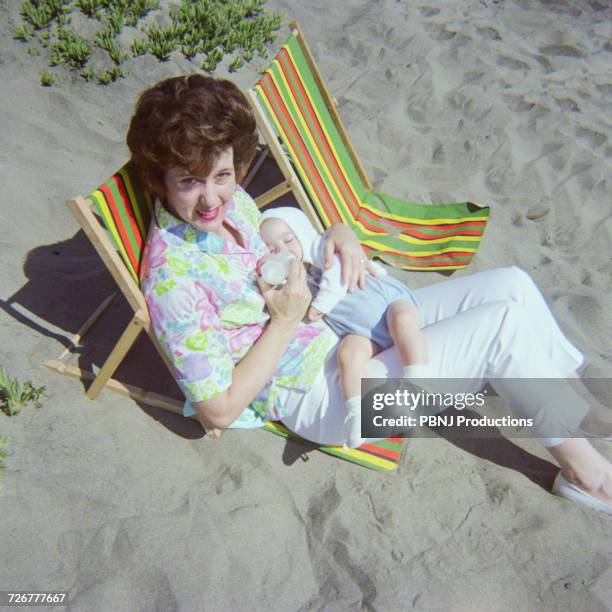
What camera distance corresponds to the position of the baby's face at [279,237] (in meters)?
2.67

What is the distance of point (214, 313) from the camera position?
2166 millimetres

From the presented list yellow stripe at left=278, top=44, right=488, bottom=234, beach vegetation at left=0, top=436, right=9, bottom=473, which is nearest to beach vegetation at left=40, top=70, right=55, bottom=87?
yellow stripe at left=278, top=44, right=488, bottom=234

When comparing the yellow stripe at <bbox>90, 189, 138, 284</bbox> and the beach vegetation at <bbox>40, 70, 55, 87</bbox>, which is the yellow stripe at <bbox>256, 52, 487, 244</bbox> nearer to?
the yellow stripe at <bbox>90, 189, 138, 284</bbox>

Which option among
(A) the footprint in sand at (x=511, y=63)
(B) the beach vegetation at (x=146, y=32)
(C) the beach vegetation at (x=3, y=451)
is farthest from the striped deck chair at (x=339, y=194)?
(A) the footprint in sand at (x=511, y=63)

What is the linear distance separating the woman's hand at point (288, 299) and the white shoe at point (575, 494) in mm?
1234

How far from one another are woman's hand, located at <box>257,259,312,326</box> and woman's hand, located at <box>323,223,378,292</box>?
0.26 m

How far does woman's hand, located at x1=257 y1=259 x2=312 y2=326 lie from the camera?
2316mm

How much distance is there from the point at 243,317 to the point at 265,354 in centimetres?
18

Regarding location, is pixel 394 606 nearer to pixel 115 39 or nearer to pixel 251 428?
pixel 251 428

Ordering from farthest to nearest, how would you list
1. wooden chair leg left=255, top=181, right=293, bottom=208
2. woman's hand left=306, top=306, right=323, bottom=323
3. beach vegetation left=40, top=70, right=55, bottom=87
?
1. beach vegetation left=40, top=70, right=55, bottom=87
2. wooden chair leg left=255, top=181, right=293, bottom=208
3. woman's hand left=306, top=306, right=323, bottom=323

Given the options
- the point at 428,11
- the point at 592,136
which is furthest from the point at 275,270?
the point at 428,11

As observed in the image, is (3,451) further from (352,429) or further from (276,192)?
(276,192)

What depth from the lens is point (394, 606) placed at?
213 centimetres

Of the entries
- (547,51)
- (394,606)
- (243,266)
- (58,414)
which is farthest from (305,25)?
(394,606)
